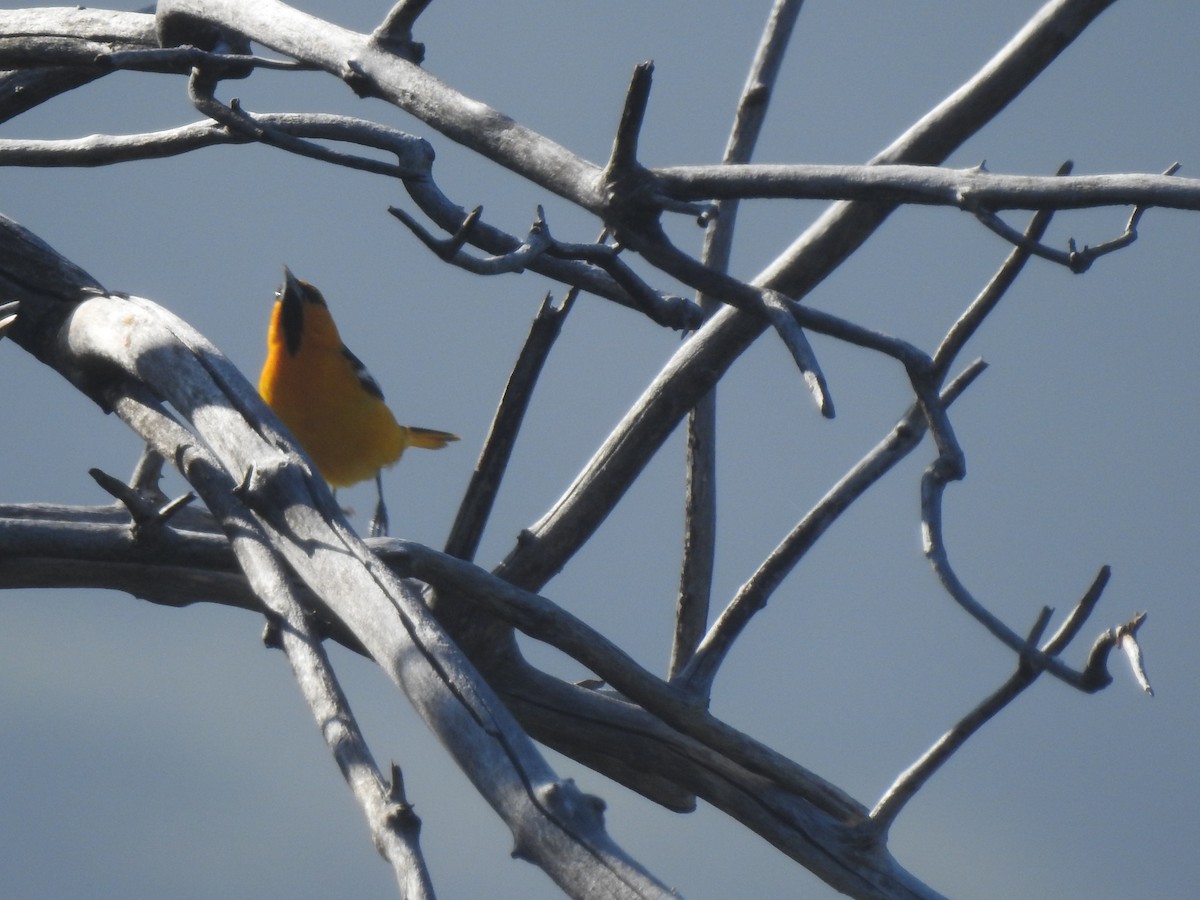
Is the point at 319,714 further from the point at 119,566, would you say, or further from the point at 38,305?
the point at 38,305

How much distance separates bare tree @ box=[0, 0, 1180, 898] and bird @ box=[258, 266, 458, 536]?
152 cm

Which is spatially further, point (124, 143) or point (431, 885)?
point (124, 143)

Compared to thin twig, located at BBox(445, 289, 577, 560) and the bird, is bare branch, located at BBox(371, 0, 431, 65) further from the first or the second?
the bird

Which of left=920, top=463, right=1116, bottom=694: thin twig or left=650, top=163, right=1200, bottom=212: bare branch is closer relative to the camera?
left=650, top=163, right=1200, bottom=212: bare branch

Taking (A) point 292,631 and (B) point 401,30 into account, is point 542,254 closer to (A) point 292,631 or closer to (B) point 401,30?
(B) point 401,30

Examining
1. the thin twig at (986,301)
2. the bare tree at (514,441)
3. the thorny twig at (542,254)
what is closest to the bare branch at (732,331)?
the bare tree at (514,441)

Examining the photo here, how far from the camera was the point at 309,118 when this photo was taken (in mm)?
2023

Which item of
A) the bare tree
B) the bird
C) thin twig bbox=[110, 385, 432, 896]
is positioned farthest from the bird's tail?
thin twig bbox=[110, 385, 432, 896]

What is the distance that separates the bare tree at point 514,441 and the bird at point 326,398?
1.52m

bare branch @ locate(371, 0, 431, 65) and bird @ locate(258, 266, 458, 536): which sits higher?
bird @ locate(258, 266, 458, 536)

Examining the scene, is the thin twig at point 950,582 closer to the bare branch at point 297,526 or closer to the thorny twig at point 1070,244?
the thorny twig at point 1070,244

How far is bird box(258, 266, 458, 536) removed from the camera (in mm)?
4391

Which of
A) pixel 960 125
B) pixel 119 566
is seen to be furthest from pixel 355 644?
pixel 960 125

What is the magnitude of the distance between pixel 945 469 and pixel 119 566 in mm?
1425
